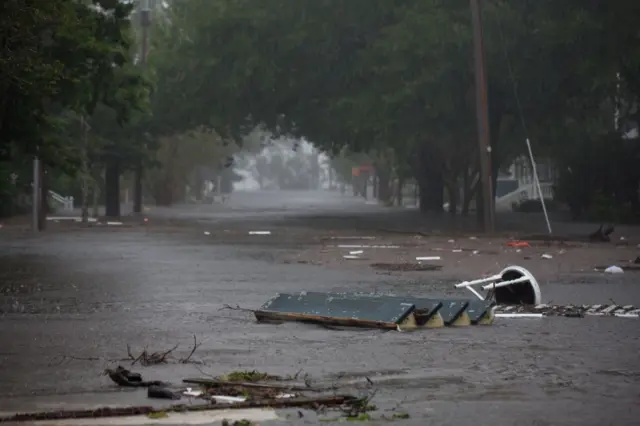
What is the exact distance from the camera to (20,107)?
2791 centimetres

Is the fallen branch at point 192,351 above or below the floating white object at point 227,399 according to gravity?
below

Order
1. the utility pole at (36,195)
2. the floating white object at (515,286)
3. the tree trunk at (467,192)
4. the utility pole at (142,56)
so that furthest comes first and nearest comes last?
the tree trunk at (467,192) → the utility pole at (142,56) → the utility pole at (36,195) → the floating white object at (515,286)

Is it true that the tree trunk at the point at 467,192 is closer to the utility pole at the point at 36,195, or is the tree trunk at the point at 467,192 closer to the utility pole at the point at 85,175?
the utility pole at the point at 85,175

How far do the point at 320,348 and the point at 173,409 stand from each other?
393cm

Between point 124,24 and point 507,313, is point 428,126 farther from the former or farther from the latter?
point 507,313

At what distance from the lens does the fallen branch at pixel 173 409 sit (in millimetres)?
9133

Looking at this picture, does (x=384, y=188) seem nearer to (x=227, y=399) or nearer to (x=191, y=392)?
(x=191, y=392)

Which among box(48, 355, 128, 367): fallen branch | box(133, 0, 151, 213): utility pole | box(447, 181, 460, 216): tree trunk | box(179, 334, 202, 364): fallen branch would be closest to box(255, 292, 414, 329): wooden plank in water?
box(179, 334, 202, 364): fallen branch

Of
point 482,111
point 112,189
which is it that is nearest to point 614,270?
point 482,111

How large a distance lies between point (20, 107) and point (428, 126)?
80.3 ft

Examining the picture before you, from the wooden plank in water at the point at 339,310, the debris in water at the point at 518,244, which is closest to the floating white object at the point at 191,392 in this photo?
the wooden plank in water at the point at 339,310

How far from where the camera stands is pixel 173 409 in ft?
30.9

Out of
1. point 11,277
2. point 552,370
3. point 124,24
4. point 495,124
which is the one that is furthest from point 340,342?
point 495,124

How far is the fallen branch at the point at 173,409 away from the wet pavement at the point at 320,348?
0.38m
